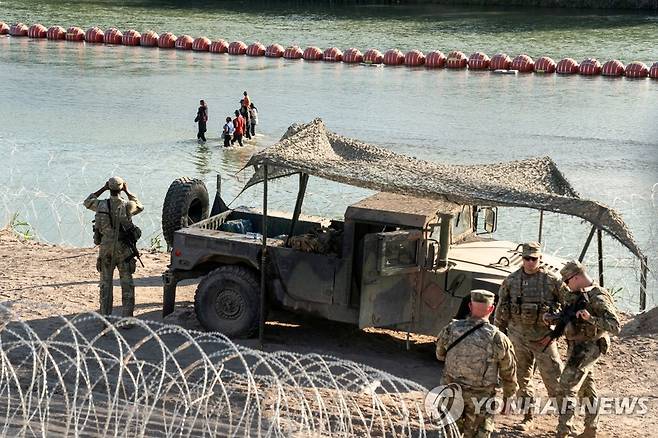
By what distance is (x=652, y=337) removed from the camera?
13.2 metres

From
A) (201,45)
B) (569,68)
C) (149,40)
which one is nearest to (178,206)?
(569,68)

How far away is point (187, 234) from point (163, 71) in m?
33.5

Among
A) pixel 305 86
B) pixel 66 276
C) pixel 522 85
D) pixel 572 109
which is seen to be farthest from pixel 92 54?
pixel 66 276

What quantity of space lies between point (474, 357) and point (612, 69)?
Result: 38618 millimetres

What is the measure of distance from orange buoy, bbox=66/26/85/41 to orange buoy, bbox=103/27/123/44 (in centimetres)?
120

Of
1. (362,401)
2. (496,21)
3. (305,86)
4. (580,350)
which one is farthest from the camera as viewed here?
(496,21)

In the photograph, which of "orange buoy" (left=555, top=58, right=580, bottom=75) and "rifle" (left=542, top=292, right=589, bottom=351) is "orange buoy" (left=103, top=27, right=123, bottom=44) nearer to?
"orange buoy" (left=555, top=58, right=580, bottom=75)

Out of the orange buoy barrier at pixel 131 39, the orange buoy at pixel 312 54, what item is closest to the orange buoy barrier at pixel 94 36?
the orange buoy barrier at pixel 131 39

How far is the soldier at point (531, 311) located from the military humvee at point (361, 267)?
136 centimetres

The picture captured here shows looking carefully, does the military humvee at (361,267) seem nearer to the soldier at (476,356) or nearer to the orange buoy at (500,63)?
the soldier at (476,356)

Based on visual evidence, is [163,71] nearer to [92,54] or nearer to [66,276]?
[92,54]

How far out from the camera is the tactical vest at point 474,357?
29.0 feet

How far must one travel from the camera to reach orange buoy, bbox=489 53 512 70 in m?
46.5

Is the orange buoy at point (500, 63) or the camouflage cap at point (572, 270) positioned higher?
the camouflage cap at point (572, 270)
